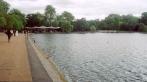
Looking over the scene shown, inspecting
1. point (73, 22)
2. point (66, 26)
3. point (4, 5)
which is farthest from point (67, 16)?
point (4, 5)

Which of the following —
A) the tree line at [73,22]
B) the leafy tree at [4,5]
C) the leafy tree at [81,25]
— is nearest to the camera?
the leafy tree at [4,5]

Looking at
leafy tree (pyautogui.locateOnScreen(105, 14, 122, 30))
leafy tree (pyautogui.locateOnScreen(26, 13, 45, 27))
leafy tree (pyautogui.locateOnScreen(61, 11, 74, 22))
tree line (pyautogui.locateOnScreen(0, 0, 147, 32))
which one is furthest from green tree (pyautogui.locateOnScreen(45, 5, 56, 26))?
leafy tree (pyautogui.locateOnScreen(105, 14, 122, 30))

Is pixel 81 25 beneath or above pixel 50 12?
beneath

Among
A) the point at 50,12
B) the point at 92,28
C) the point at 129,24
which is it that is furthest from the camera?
the point at 92,28

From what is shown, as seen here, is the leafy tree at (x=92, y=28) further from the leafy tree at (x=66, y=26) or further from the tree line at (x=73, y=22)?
the leafy tree at (x=66, y=26)

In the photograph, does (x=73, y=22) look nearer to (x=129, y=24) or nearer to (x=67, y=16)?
(x=67, y=16)

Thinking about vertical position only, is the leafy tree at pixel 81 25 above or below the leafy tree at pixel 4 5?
below

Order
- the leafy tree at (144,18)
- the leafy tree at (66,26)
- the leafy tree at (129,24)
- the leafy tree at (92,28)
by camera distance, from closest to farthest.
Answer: the leafy tree at (66,26) → the leafy tree at (129,24) → the leafy tree at (92,28) → the leafy tree at (144,18)

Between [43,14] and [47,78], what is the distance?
14238cm

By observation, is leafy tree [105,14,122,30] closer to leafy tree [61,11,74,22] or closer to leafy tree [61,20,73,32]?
leafy tree [61,11,74,22]

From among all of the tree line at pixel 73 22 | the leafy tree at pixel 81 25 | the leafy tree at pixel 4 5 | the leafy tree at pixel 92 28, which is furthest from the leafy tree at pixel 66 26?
the leafy tree at pixel 92 28

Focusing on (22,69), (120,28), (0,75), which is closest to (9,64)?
(22,69)

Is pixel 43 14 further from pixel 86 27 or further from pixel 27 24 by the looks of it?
pixel 86 27

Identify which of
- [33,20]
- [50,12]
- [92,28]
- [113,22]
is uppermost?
[50,12]
